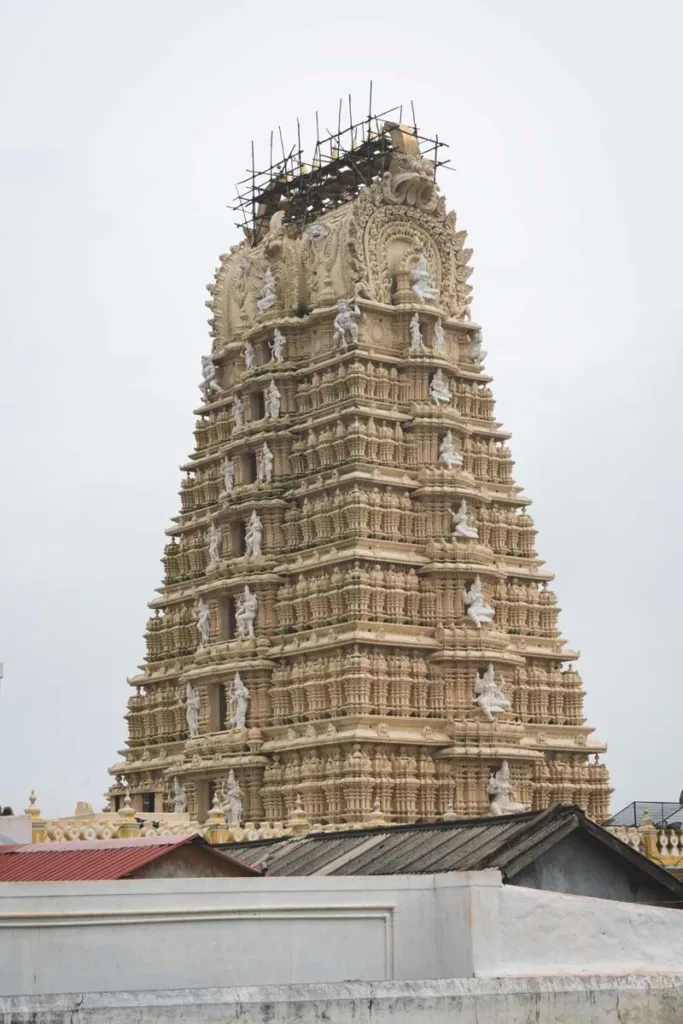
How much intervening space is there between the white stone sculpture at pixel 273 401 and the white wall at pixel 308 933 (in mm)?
34896

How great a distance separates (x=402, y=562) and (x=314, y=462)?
499cm

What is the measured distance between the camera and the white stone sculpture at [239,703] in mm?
56469

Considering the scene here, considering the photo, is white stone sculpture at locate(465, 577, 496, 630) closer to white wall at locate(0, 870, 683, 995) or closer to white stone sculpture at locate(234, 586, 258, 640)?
white stone sculpture at locate(234, 586, 258, 640)

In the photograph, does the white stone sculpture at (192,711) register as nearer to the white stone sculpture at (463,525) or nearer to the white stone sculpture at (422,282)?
the white stone sculpture at (463,525)

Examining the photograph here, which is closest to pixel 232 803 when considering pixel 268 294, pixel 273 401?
pixel 273 401

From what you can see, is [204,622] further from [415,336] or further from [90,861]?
[90,861]

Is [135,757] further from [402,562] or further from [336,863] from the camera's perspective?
[336,863]

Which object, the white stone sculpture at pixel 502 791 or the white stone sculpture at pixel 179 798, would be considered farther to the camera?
the white stone sculpture at pixel 179 798

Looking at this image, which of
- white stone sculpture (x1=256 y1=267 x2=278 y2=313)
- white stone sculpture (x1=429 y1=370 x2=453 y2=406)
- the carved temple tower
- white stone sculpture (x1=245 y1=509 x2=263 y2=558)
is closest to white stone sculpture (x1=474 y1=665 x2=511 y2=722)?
the carved temple tower

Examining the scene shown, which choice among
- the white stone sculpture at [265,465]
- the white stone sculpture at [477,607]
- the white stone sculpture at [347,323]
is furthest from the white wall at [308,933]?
the white stone sculpture at [265,465]

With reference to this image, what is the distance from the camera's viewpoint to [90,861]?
28484 mm

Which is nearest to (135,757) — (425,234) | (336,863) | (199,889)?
(425,234)

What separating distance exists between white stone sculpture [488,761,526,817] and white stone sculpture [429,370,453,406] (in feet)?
39.5

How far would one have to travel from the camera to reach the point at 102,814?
185ft
